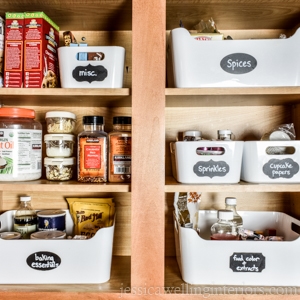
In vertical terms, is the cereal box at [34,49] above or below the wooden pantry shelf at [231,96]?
above

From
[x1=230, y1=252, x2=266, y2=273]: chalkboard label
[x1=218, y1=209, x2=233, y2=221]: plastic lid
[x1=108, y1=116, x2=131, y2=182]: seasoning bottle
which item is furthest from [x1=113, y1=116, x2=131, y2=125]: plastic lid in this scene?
[x1=230, y1=252, x2=266, y2=273]: chalkboard label

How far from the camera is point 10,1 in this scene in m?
1.09

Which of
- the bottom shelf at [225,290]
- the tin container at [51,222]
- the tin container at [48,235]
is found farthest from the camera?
the tin container at [51,222]

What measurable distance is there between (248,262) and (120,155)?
1.78ft

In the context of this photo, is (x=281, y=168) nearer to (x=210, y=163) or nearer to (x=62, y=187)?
(x=210, y=163)

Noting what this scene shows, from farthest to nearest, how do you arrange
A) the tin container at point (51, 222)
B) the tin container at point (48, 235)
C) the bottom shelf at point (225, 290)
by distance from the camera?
the tin container at point (51, 222), the tin container at point (48, 235), the bottom shelf at point (225, 290)

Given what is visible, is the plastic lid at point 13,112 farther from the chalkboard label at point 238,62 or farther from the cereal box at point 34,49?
the chalkboard label at point 238,62

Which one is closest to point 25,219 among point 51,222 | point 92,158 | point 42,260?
point 51,222

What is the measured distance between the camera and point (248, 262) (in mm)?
1000

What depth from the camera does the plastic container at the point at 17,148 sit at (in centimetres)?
106

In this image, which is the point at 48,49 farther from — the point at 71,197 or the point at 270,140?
the point at 270,140

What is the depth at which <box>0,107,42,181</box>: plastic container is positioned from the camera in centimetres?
106

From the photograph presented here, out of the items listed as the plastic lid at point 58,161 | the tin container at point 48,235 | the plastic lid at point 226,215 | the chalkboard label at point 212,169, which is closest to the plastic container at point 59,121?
the plastic lid at point 58,161

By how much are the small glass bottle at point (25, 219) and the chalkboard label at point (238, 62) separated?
889mm
